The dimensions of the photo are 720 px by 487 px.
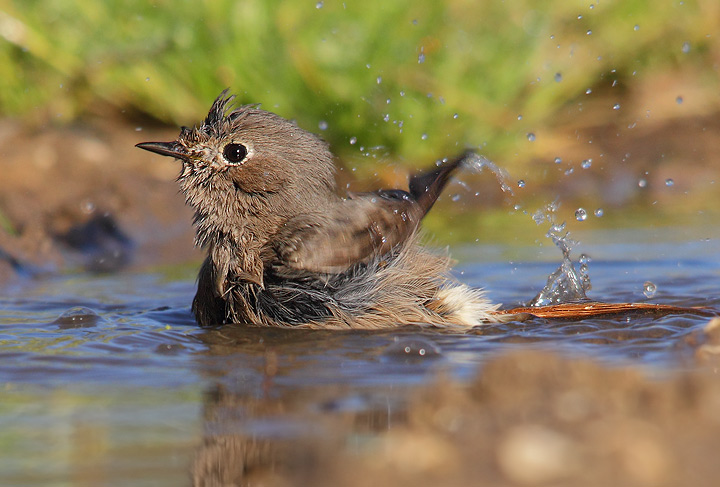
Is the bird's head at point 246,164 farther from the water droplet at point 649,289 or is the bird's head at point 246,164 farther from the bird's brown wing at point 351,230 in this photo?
the water droplet at point 649,289

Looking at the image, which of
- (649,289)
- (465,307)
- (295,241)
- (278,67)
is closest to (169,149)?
(295,241)

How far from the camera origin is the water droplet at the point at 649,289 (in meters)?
5.79

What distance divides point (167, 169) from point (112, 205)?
982 mm

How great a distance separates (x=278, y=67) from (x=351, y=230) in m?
4.25

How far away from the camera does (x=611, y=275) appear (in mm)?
6512

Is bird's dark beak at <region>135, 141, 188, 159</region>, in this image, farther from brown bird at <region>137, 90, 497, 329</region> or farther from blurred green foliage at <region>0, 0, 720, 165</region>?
blurred green foliage at <region>0, 0, 720, 165</region>

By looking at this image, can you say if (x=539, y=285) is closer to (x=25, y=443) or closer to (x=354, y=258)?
(x=354, y=258)

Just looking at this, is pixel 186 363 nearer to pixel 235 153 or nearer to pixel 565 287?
pixel 235 153

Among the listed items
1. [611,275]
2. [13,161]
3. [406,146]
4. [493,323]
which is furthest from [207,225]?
[406,146]

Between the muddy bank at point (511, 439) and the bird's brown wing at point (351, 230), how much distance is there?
1703mm

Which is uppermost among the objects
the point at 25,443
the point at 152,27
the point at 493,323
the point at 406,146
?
the point at 152,27

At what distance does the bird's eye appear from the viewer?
205 inches

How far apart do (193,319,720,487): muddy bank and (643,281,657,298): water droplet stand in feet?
9.59

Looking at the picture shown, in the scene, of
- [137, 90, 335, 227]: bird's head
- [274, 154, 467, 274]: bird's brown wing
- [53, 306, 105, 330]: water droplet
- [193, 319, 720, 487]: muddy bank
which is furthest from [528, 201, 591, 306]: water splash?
[193, 319, 720, 487]: muddy bank
